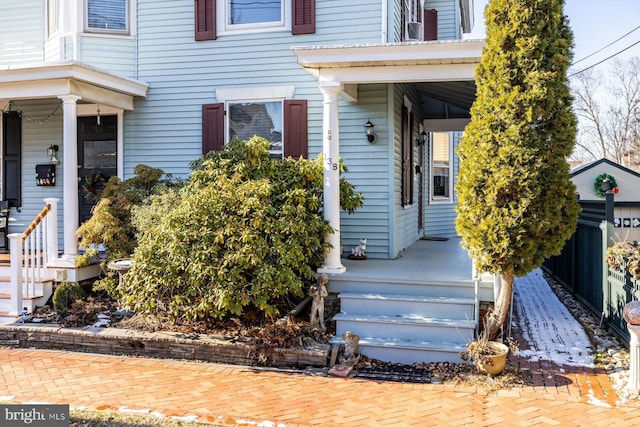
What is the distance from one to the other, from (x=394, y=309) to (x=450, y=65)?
2.93 meters

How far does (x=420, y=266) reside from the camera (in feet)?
23.0

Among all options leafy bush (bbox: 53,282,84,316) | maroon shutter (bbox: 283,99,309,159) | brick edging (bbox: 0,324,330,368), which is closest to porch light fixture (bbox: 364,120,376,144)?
maroon shutter (bbox: 283,99,309,159)

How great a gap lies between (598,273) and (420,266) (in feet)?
7.08

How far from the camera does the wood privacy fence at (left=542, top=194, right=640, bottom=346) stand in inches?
214

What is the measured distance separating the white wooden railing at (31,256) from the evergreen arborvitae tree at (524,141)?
214 inches

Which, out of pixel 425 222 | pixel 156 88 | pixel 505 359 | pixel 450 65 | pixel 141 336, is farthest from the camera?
pixel 425 222

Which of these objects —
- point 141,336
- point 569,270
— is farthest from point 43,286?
point 569,270

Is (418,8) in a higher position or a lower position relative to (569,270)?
higher

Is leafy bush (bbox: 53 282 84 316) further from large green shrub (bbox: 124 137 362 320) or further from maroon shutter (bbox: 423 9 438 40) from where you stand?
maroon shutter (bbox: 423 9 438 40)

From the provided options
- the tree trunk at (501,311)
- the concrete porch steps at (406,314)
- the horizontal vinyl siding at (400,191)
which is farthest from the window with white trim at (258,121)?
the tree trunk at (501,311)

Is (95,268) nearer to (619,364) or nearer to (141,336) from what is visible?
(141,336)

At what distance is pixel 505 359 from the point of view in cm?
491

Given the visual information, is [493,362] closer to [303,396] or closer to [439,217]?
[303,396]

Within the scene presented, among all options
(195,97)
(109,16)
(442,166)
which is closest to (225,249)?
(195,97)
